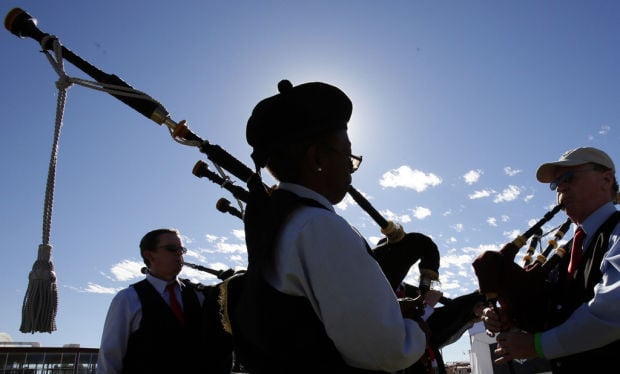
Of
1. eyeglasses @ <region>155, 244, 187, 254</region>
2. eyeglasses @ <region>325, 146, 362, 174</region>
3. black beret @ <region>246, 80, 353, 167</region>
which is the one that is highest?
eyeglasses @ <region>155, 244, 187, 254</region>

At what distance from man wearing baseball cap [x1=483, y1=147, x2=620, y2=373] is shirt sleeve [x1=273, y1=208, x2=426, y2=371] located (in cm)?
132

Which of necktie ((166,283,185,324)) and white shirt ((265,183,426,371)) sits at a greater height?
necktie ((166,283,185,324))

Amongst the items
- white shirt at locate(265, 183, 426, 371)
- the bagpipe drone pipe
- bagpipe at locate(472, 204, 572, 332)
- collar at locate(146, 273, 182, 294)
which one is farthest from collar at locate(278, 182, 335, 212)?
collar at locate(146, 273, 182, 294)

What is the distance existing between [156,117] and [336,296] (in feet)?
4.76

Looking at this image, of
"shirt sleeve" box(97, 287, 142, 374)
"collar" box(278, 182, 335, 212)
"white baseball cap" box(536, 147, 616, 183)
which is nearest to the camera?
"collar" box(278, 182, 335, 212)

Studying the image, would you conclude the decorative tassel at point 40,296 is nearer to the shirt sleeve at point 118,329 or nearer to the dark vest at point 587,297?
the shirt sleeve at point 118,329

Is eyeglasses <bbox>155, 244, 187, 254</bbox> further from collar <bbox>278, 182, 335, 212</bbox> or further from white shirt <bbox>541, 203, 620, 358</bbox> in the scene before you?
white shirt <bbox>541, 203, 620, 358</bbox>

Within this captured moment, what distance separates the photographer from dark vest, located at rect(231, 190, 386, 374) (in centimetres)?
139

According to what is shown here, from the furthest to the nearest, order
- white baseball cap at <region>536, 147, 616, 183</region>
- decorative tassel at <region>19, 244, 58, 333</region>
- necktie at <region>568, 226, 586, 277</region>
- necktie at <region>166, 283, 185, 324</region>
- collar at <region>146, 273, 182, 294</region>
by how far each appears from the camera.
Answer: collar at <region>146, 273, 182, 294</region>, necktie at <region>166, 283, 185, 324</region>, white baseball cap at <region>536, 147, 616, 183</region>, necktie at <region>568, 226, 586, 277</region>, decorative tassel at <region>19, 244, 58, 333</region>

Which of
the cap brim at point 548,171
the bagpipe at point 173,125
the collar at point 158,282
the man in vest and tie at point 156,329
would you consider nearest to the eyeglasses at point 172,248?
the man in vest and tie at point 156,329

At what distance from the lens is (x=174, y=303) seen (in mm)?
3947

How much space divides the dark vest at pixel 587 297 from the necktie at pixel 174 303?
2816 mm

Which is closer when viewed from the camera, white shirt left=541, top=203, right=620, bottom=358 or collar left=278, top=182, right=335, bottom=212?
collar left=278, top=182, right=335, bottom=212

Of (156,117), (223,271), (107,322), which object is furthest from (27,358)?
(156,117)
